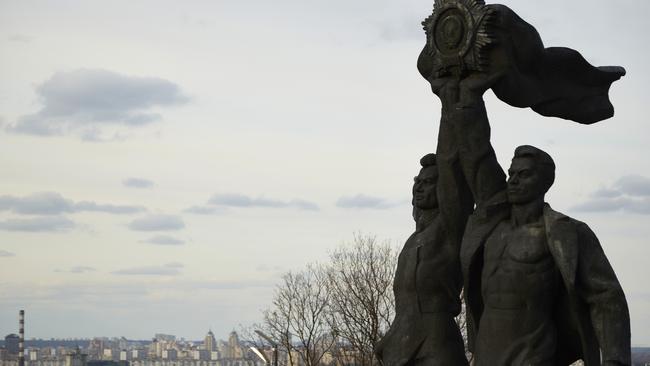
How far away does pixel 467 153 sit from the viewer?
1259 cm

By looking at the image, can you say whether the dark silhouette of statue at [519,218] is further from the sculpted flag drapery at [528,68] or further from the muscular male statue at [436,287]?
the muscular male statue at [436,287]

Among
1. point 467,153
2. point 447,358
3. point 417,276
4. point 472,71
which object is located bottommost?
point 447,358

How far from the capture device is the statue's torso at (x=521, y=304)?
38.6 feet

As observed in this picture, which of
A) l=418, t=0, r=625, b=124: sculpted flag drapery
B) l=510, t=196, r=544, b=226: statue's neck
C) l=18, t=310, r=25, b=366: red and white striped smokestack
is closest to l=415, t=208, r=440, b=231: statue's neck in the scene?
l=510, t=196, r=544, b=226: statue's neck

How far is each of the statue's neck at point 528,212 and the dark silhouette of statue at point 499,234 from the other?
0.01 metres

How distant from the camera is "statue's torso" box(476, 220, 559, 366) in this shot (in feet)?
38.6

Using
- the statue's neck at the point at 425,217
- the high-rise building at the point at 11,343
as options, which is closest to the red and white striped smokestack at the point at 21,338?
the high-rise building at the point at 11,343

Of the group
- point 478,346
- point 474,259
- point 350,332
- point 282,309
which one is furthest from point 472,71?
point 282,309

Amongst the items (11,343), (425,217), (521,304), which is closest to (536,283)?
(521,304)

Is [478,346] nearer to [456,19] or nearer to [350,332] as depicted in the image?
[456,19]

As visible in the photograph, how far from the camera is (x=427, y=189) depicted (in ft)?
42.9

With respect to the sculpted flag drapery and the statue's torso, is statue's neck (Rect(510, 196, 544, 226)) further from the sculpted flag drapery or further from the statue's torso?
the sculpted flag drapery

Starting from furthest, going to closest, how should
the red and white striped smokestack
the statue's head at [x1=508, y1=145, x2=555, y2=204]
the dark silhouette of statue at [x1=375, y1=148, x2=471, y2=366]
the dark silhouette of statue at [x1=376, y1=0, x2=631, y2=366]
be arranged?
the red and white striped smokestack, the dark silhouette of statue at [x1=375, y1=148, x2=471, y2=366], the statue's head at [x1=508, y1=145, x2=555, y2=204], the dark silhouette of statue at [x1=376, y1=0, x2=631, y2=366]

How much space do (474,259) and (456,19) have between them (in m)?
2.30
